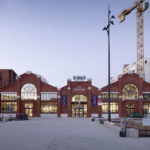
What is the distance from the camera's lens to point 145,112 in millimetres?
51094

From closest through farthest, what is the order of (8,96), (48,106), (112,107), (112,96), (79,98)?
(112,107) < (112,96) < (79,98) < (48,106) < (8,96)

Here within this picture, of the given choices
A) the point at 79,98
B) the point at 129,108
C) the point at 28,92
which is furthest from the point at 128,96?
the point at 28,92

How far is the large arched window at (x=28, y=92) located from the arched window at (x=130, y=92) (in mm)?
23312

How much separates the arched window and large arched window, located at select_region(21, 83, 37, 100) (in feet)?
76.5

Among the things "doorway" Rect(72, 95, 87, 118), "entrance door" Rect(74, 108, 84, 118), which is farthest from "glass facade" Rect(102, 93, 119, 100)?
"entrance door" Rect(74, 108, 84, 118)

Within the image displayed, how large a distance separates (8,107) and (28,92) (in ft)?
21.4

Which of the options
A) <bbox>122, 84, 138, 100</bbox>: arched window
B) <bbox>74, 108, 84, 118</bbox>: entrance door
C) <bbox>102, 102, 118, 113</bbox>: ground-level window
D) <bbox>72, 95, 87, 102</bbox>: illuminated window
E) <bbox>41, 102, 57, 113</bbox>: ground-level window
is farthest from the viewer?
<bbox>41, 102, 57, 113</bbox>: ground-level window

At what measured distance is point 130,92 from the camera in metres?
52.2

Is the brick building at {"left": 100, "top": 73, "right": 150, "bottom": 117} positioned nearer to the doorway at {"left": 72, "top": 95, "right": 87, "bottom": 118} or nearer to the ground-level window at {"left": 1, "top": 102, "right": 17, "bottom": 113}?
the doorway at {"left": 72, "top": 95, "right": 87, "bottom": 118}

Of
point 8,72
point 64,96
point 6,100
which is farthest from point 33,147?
point 8,72

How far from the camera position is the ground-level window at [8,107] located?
173 ft

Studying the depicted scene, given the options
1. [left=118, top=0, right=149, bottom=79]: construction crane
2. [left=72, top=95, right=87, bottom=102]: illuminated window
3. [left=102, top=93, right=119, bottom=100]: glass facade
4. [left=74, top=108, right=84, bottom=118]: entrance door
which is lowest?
[left=74, top=108, right=84, bottom=118]: entrance door

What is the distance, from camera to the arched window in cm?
5197

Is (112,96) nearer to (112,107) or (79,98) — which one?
(112,107)
